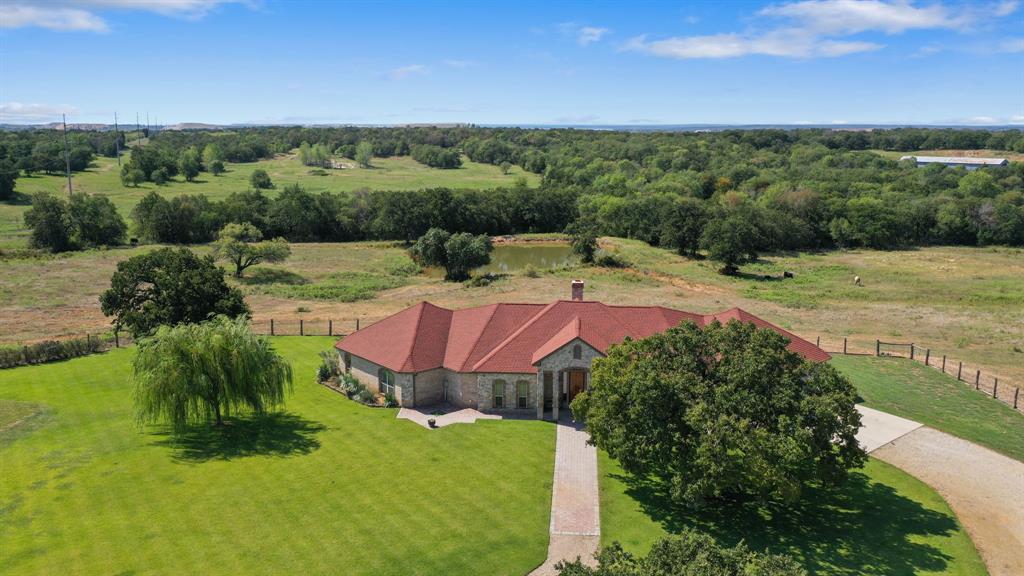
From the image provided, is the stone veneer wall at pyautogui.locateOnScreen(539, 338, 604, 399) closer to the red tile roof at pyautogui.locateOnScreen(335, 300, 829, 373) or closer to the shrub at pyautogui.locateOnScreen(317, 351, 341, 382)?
the red tile roof at pyautogui.locateOnScreen(335, 300, 829, 373)

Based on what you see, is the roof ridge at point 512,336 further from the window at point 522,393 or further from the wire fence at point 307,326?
the wire fence at point 307,326

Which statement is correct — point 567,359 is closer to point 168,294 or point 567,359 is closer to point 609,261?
point 168,294

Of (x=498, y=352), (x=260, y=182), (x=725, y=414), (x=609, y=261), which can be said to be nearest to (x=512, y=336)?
(x=498, y=352)

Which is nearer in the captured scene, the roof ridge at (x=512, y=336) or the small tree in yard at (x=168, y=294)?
the roof ridge at (x=512, y=336)

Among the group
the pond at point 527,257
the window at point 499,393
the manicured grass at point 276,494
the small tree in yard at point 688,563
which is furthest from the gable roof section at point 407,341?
the pond at point 527,257

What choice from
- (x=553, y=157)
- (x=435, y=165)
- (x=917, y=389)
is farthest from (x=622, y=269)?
(x=435, y=165)

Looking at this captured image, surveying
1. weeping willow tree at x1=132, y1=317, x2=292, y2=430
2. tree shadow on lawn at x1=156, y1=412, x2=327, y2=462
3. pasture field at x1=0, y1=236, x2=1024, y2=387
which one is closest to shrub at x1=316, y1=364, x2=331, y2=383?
tree shadow on lawn at x1=156, y1=412, x2=327, y2=462
